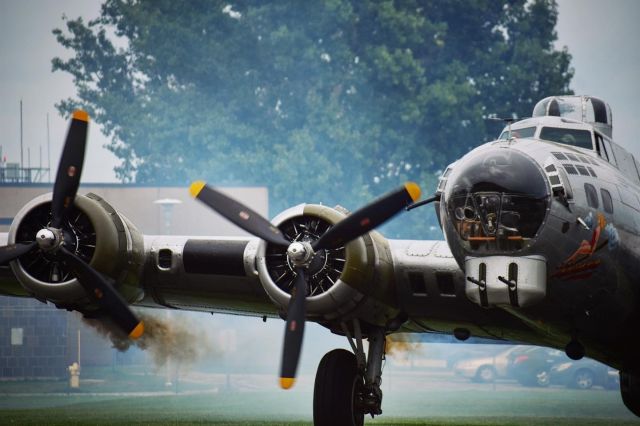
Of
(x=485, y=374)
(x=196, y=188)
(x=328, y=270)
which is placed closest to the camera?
(x=328, y=270)

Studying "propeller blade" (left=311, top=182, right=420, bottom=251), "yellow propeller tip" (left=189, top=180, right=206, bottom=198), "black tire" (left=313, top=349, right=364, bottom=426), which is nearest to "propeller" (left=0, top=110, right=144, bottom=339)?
"yellow propeller tip" (left=189, top=180, right=206, bottom=198)

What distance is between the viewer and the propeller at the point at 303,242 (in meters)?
17.8

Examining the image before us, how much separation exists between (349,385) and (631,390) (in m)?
4.46

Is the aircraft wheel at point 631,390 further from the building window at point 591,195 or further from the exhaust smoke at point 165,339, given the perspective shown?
the exhaust smoke at point 165,339

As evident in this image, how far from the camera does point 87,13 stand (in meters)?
73.3

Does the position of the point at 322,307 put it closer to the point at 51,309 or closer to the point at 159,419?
the point at 159,419

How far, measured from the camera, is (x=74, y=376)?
33.5 m

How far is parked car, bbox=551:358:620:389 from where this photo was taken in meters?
37.5

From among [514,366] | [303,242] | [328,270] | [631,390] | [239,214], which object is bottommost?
[514,366]

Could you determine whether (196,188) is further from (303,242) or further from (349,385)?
(349,385)

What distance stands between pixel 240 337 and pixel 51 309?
5503 millimetres

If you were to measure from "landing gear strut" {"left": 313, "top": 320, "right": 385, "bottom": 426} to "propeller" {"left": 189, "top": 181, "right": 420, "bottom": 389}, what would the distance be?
1.32 m

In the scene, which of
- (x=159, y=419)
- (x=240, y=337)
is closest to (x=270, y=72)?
(x=240, y=337)

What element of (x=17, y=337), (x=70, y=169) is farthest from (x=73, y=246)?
(x=17, y=337)
